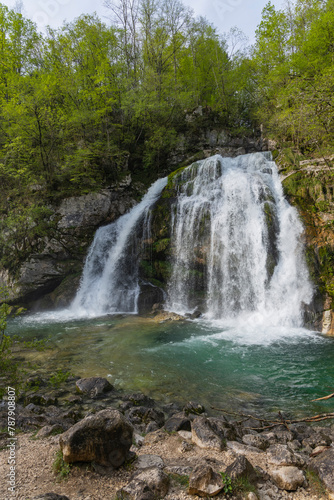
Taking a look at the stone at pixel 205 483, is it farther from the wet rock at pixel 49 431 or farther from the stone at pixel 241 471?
the wet rock at pixel 49 431

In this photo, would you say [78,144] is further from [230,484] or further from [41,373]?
[230,484]

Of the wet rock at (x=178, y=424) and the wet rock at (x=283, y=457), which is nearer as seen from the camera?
the wet rock at (x=283, y=457)

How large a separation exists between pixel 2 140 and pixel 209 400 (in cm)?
1809

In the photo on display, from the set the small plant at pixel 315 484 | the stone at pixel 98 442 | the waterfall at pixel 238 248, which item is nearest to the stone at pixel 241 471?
the small plant at pixel 315 484

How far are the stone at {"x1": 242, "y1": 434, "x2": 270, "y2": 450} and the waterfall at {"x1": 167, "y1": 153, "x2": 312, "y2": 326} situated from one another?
714cm

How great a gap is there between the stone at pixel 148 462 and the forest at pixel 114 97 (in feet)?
42.8

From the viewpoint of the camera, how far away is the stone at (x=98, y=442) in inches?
117

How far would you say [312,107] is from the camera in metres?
6.16

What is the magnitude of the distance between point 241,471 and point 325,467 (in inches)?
37.5

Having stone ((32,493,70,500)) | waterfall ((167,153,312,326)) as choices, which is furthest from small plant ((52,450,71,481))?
waterfall ((167,153,312,326))

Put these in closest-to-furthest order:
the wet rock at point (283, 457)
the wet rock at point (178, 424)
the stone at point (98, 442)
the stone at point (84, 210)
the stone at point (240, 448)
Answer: the stone at point (98, 442)
the wet rock at point (283, 457)
the stone at point (240, 448)
the wet rock at point (178, 424)
the stone at point (84, 210)

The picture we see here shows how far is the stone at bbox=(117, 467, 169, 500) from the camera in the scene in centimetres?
260

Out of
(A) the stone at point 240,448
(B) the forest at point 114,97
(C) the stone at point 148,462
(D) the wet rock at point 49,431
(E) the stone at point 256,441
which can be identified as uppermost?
(B) the forest at point 114,97

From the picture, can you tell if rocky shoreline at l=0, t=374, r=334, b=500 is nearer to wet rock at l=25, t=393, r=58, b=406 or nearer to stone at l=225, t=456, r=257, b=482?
stone at l=225, t=456, r=257, b=482
